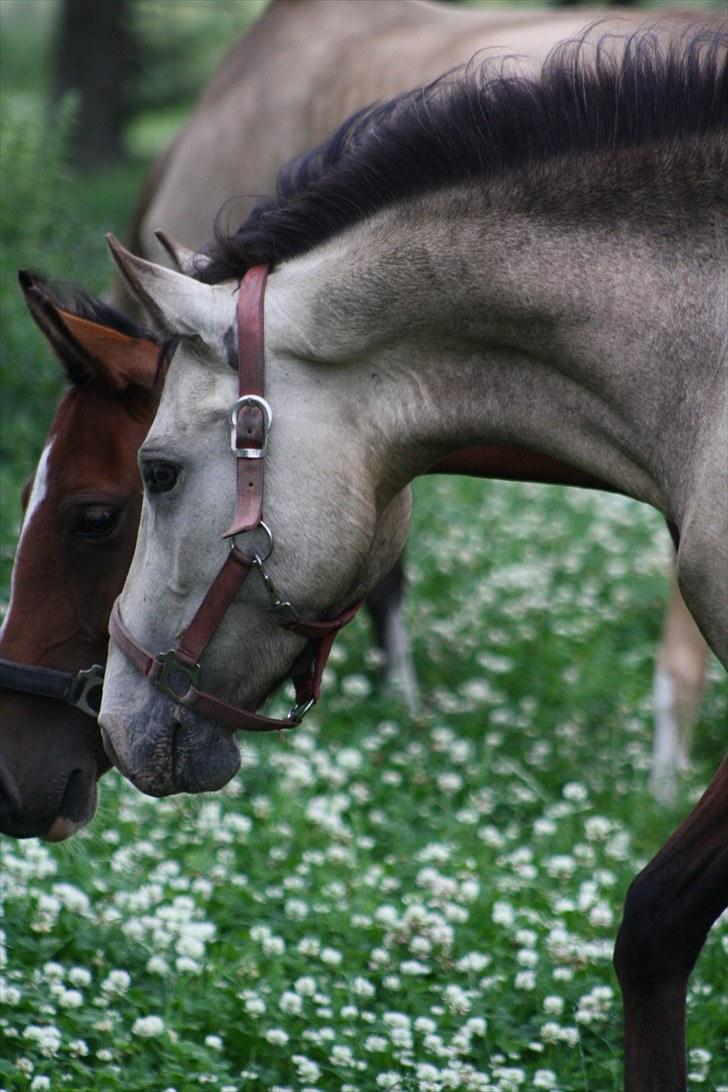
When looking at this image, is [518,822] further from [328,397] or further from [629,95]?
[629,95]

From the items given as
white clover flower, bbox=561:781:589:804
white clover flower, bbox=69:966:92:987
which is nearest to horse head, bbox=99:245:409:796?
white clover flower, bbox=69:966:92:987

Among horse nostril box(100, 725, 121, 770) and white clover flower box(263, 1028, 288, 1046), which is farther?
white clover flower box(263, 1028, 288, 1046)

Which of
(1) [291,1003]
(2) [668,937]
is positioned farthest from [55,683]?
→ (2) [668,937]

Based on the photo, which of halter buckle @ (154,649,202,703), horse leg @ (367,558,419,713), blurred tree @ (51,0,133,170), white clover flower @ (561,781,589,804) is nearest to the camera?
halter buckle @ (154,649,202,703)

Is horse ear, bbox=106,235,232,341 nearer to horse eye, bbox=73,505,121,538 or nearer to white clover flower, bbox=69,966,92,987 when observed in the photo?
horse eye, bbox=73,505,121,538

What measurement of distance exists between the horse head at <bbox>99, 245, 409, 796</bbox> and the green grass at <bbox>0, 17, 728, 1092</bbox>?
406mm

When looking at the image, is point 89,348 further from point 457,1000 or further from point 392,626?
point 392,626

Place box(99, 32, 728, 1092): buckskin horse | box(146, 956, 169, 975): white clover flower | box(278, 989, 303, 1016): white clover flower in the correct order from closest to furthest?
box(99, 32, 728, 1092): buckskin horse, box(278, 989, 303, 1016): white clover flower, box(146, 956, 169, 975): white clover flower

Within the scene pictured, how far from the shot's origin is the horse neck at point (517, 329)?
260cm

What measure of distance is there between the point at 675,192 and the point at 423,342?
539mm

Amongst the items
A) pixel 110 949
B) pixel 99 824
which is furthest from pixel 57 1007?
pixel 99 824

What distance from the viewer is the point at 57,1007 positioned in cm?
328

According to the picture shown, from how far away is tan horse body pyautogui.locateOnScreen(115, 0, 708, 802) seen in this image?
Result: 5.30m

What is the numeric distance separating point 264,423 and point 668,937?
4.25 ft
